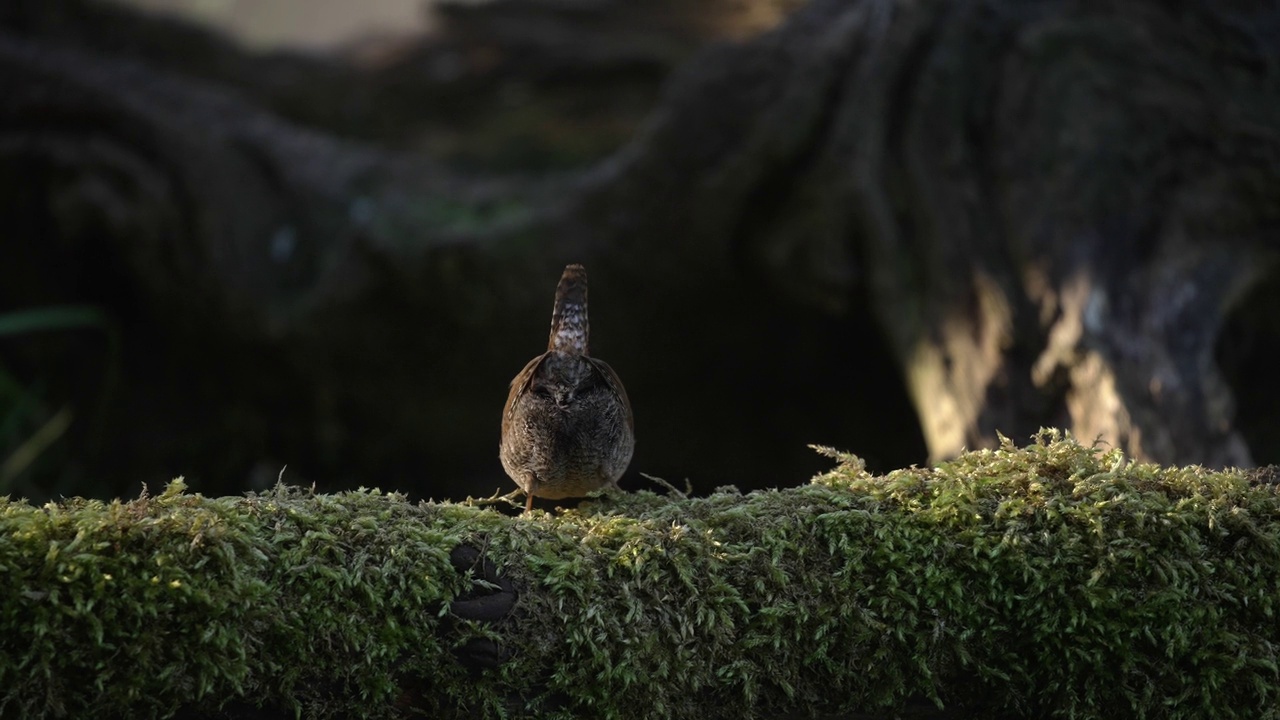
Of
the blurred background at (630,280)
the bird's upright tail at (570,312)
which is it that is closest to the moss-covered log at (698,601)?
the bird's upright tail at (570,312)

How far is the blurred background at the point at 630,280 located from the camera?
5.80 meters

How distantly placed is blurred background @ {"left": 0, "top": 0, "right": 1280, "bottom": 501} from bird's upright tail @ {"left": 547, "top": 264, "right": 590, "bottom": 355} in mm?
3302

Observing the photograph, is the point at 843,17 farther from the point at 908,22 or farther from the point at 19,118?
the point at 19,118

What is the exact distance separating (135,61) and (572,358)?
8.47m

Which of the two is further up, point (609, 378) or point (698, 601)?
point (609, 378)

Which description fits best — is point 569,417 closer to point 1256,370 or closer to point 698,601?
point 698,601

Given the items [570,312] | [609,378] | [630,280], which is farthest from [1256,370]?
[570,312]

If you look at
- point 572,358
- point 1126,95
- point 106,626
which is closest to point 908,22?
point 1126,95

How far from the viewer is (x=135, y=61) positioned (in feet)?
32.1

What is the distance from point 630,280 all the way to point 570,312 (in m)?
4.28

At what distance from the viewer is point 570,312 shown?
333cm

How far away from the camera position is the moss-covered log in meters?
2.11

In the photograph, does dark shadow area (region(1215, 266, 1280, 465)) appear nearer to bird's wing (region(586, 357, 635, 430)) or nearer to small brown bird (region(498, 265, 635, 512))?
bird's wing (region(586, 357, 635, 430))

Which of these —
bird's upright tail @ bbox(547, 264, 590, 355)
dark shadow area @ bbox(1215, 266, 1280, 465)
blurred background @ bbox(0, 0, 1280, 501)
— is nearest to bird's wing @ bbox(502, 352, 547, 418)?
bird's upright tail @ bbox(547, 264, 590, 355)
